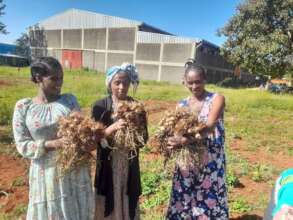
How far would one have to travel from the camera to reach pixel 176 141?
2.43 meters

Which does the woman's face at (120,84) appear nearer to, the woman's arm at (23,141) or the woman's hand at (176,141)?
the woman's hand at (176,141)

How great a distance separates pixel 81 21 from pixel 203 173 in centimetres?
2935

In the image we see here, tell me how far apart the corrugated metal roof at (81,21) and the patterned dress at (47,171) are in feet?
81.5

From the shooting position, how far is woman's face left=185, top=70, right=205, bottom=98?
2711 mm

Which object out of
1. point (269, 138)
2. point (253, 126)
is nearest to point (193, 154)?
point (269, 138)

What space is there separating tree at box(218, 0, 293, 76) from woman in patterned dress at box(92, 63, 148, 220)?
17.8 m

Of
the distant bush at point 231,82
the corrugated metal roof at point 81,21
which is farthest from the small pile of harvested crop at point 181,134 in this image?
the distant bush at point 231,82

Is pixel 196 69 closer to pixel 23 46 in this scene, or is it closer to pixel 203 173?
pixel 203 173

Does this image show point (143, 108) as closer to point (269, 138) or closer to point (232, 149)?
point (232, 149)

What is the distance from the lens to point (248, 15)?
2081 centimetres

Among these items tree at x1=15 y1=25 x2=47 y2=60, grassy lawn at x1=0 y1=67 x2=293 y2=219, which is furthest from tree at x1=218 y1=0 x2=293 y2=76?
tree at x1=15 y1=25 x2=47 y2=60

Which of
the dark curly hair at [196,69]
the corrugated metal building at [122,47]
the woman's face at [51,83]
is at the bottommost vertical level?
the woman's face at [51,83]

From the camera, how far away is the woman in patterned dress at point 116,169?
2.59m

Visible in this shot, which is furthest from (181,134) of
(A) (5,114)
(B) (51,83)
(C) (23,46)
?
(C) (23,46)
